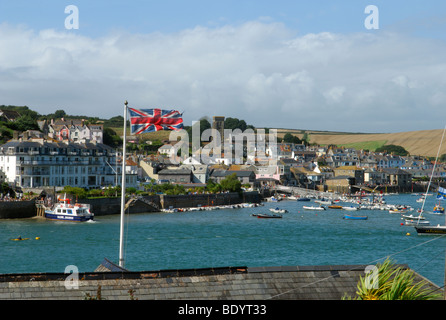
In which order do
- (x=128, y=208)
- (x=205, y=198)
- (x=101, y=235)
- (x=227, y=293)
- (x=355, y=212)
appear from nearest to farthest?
1. (x=227, y=293)
2. (x=101, y=235)
3. (x=128, y=208)
4. (x=355, y=212)
5. (x=205, y=198)

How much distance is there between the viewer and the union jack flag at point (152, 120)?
20.2 m

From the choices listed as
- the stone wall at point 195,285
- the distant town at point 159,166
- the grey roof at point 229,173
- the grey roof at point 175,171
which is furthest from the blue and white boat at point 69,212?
the grey roof at point 229,173

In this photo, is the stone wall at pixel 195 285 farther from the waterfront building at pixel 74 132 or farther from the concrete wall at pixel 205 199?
the waterfront building at pixel 74 132

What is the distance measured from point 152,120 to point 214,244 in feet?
94.6

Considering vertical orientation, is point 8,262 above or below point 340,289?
below

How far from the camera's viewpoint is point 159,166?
119 metres

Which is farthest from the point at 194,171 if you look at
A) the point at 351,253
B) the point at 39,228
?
the point at 351,253

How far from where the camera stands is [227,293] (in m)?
14.4

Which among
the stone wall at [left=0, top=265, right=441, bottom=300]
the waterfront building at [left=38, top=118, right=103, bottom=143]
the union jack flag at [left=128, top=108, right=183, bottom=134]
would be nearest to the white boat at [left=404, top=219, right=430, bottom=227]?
the union jack flag at [left=128, top=108, right=183, bottom=134]

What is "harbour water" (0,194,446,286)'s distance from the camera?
1517 inches

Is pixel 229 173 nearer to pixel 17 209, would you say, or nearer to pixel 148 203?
pixel 148 203

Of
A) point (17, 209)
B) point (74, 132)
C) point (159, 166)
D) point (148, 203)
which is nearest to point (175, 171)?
point (159, 166)

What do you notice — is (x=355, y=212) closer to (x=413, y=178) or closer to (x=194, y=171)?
(x=194, y=171)
